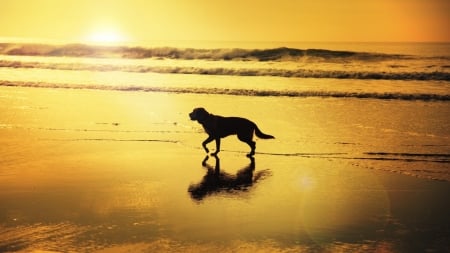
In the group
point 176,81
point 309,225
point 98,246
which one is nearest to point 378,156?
point 309,225

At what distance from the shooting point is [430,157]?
35.0 ft

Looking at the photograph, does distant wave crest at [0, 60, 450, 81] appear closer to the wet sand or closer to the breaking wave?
the breaking wave

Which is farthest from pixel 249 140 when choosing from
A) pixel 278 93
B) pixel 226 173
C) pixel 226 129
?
pixel 278 93

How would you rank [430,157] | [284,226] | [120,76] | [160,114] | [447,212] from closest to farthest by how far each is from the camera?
[284,226] < [447,212] < [430,157] < [160,114] < [120,76]

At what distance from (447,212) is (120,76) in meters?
25.5

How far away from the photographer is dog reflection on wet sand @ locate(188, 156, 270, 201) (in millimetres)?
8086

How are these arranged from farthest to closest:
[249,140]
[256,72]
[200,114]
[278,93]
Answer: [256,72], [278,93], [200,114], [249,140]

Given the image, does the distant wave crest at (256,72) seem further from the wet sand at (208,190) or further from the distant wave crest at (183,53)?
the wet sand at (208,190)

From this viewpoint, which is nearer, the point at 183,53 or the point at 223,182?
the point at 223,182

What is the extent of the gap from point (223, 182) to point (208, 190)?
560 millimetres

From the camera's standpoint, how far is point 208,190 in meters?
8.15

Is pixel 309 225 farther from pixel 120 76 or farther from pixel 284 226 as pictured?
pixel 120 76

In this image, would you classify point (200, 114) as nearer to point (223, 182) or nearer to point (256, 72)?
point (223, 182)

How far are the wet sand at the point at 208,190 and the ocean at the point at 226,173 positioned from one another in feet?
0.07
